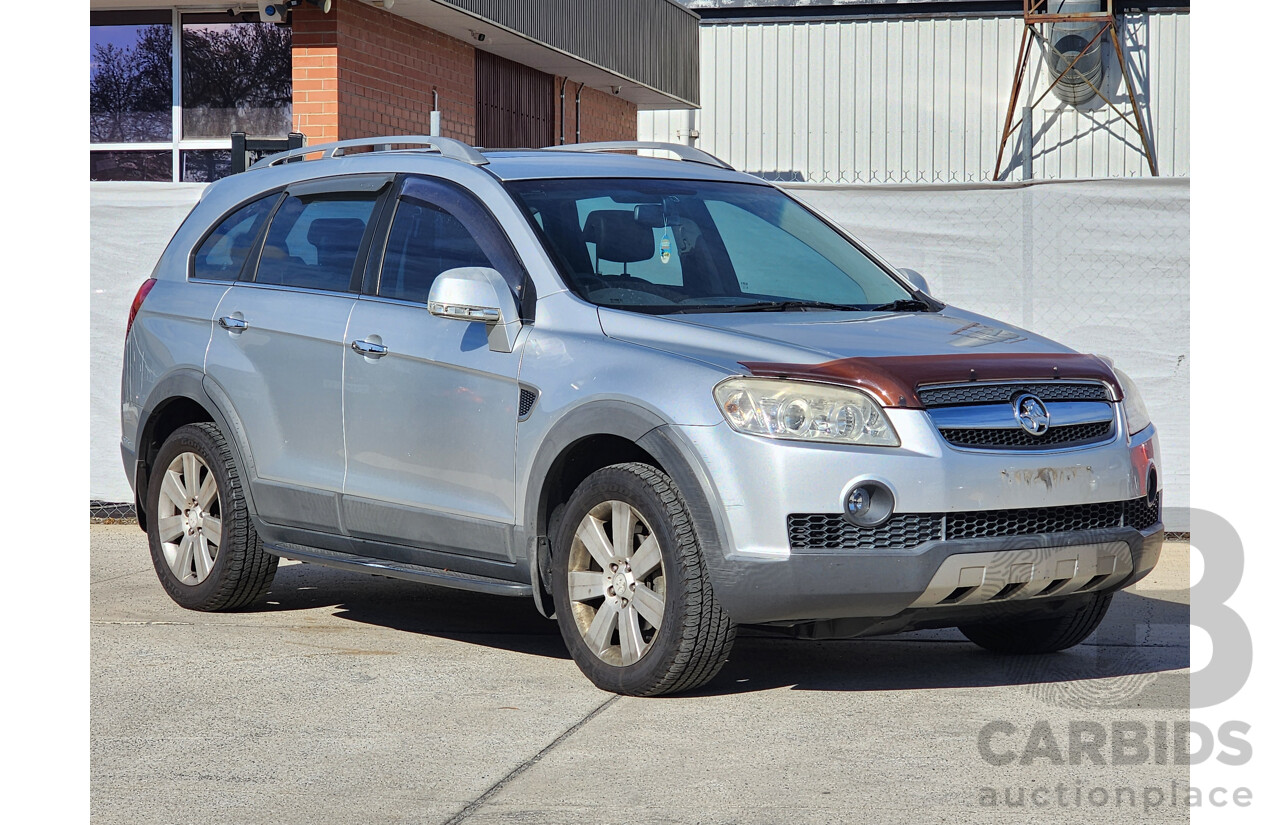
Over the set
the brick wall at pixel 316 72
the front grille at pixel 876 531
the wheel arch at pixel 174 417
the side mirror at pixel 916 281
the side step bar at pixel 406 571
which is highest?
the brick wall at pixel 316 72

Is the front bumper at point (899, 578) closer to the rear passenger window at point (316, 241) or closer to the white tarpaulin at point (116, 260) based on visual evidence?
the rear passenger window at point (316, 241)

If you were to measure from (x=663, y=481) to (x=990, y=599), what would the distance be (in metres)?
1.17

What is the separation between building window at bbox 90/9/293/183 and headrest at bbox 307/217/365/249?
787cm

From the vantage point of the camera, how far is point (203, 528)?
7527 millimetres

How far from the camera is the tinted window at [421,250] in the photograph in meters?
6.52

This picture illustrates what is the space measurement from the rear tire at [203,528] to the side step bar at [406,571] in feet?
0.58

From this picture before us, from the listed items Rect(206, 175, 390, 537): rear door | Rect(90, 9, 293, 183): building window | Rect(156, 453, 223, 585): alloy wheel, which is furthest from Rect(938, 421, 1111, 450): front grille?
Rect(90, 9, 293, 183): building window

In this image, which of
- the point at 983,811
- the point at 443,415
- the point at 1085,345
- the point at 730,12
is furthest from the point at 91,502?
the point at 730,12

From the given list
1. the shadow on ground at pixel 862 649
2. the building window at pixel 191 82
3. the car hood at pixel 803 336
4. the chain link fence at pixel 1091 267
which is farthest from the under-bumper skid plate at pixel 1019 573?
the building window at pixel 191 82

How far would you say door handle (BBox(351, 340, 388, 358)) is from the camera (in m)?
6.52

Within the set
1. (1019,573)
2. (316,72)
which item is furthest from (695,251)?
(316,72)

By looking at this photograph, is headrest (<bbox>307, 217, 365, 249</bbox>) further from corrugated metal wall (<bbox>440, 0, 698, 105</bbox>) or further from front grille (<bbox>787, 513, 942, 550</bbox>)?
corrugated metal wall (<bbox>440, 0, 698, 105</bbox>)

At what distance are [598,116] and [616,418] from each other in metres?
18.2

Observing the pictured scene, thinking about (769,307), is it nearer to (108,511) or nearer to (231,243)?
(231,243)
